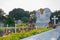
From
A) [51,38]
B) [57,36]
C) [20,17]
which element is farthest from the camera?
[20,17]

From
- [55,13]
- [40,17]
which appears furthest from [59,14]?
[40,17]

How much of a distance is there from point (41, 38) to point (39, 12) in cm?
1208

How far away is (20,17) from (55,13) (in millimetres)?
7561

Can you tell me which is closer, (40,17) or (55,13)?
(40,17)

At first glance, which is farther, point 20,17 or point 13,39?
point 20,17

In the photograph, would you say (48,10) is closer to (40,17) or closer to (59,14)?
(40,17)

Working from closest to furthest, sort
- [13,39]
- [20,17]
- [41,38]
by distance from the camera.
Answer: [13,39] < [41,38] < [20,17]

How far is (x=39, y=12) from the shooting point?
19672 mm

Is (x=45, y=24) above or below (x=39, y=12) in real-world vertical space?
below

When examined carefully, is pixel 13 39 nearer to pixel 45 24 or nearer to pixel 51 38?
pixel 51 38

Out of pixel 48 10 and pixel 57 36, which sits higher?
pixel 48 10

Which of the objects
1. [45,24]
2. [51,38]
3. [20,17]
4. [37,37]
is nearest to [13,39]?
[37,37]

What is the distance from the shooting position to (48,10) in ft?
64.0

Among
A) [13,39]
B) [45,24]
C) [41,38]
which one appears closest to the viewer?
[13,39]
